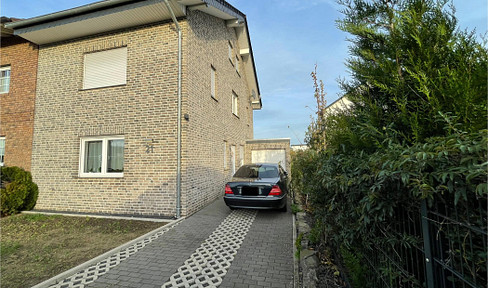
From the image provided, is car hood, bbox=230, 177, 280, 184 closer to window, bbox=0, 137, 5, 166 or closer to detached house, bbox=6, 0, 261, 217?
detached house, bbox=6, 0, 261, 217

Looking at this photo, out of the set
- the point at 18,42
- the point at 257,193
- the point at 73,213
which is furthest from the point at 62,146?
the point at 257,193

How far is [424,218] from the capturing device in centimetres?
139

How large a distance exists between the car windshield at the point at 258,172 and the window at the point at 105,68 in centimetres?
473

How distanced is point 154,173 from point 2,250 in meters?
3.14

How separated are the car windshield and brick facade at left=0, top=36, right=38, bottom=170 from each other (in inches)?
291

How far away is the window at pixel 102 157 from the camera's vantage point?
6617 millimetres

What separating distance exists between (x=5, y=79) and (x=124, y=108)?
6.03 meters

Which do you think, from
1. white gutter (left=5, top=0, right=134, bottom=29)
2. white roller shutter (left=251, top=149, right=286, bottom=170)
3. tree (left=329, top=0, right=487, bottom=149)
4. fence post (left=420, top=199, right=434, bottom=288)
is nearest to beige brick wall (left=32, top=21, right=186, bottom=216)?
white gutter (left=5, top=0, right=134, bottom=29)

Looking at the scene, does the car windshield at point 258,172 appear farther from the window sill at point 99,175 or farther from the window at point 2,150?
the window at point 2,150

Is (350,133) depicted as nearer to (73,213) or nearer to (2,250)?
(2,250)

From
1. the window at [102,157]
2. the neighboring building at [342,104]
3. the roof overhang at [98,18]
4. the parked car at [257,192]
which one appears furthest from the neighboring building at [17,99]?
the neighboring building at [342,104]

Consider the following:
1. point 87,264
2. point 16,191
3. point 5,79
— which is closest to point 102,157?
point 16,191

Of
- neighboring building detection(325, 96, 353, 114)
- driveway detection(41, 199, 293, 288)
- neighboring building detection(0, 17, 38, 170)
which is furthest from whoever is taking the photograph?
neighboring building detection(0, 17, 38, 170)

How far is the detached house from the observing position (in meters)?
6.16
